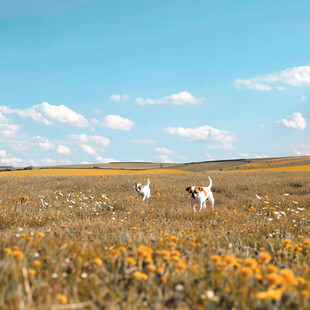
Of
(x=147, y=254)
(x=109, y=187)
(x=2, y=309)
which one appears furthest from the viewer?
(x=109, y=187)

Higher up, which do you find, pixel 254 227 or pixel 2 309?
pixel 2 309

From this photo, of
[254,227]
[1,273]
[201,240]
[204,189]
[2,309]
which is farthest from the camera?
[204,189]

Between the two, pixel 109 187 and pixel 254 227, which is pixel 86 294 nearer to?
pixel 254 227

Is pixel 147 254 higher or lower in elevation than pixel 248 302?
higher

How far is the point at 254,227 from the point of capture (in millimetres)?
5992

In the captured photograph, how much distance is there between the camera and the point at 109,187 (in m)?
16.0

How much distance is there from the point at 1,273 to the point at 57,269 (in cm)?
40

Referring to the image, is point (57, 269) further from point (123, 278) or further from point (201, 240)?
point (201, 240)

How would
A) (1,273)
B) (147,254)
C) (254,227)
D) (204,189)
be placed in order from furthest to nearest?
(204,189) < (254,227) < (147,254) < (1,273)

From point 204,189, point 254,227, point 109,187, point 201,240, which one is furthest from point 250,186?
point 201,240

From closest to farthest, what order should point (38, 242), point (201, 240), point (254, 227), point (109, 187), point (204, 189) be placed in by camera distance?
point (38, 242)
point (201, 240)
point (254, 227)
point (204, 189)
point (109, 187)

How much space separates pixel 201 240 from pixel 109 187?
41.4 feet

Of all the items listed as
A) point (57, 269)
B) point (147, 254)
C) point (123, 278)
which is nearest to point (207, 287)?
point (147, 254)

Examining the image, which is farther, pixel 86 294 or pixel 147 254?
pixel 147 254
